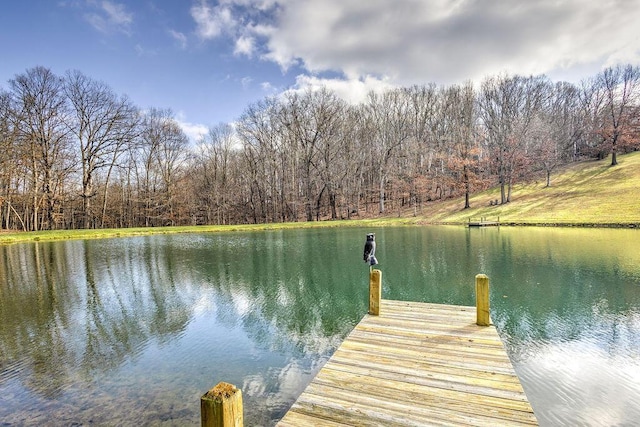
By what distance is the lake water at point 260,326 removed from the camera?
13.9ft

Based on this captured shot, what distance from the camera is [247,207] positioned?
4316 cm

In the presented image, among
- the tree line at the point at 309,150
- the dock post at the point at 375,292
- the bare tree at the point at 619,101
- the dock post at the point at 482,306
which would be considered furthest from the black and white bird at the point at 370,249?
the bare tree at the point at 619,101

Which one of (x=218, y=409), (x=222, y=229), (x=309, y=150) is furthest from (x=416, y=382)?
(x=309, y=150)

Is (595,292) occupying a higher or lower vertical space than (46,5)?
lower

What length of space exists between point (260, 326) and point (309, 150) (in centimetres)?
3373

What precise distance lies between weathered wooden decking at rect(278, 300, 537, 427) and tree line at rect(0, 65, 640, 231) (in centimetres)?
3224

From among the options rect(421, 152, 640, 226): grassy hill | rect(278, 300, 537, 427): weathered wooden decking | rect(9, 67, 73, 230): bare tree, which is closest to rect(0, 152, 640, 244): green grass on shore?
rect(421, 152, 640, 226): grassy hill

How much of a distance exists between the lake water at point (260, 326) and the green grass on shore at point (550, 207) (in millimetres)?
11977

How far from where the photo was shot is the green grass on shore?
2455 centimetres

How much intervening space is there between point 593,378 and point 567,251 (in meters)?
11.7

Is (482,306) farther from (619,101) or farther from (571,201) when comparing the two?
(619,101)

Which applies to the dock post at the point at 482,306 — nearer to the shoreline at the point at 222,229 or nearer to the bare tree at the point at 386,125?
the shoreline at the point at 222,229

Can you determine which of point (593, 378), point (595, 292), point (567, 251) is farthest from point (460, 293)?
point (567, 251)

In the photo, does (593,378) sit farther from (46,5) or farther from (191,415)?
(46,5)
